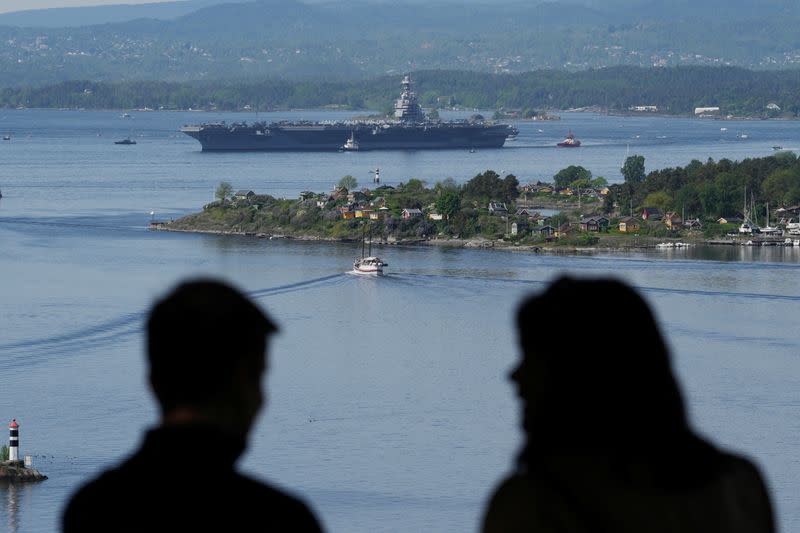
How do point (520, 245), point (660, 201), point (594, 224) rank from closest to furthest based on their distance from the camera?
1. point (520, 245)
2. point (594, 224)
3. point (660, 201)

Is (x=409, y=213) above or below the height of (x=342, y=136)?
below

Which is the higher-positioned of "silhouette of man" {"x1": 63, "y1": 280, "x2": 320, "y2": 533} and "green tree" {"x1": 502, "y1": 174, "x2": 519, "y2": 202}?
"silhouette of man" {"x1": 63, "y1": 280, "x2": 320, "y2": 533}

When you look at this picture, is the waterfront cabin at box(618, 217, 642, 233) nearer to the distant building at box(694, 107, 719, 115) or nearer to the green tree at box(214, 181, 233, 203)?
the green tree at box(214, 181, 233, 203)

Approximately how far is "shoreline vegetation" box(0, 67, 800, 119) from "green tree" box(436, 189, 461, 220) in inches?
3236

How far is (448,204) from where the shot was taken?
107 ft

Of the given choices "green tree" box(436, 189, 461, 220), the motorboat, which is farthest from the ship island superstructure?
the motorboat

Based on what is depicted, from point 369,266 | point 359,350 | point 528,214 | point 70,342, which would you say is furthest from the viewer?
point 528,214

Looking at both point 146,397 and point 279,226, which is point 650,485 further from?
point 279,226

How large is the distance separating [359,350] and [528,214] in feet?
49.9

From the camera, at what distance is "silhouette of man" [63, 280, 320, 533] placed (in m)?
1.29

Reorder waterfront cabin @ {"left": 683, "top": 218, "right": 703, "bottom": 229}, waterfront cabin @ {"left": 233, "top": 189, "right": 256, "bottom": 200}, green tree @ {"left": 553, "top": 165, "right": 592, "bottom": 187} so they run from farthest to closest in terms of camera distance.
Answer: green tree @ {"left": 553, "top": 165, "right": 592, "bottom": 187} → waterfront cabin @ {"left": 233, "top": 189, "right": 256, "bottom": 200} → waterfront cabin @ {"left": 683, "top": 218, "right": 703, "bottom": 229}

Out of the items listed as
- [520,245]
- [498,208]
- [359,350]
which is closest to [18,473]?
[359,350]

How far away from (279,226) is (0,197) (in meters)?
10.8

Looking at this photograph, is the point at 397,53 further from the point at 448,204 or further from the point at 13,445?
the point at 13,445
